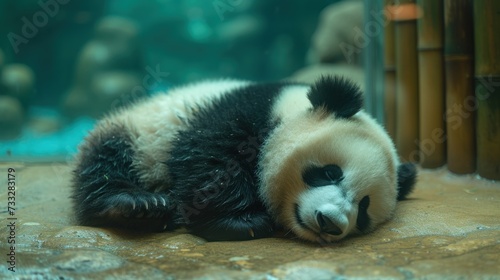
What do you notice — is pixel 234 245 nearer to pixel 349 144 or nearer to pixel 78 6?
pixel 349 144

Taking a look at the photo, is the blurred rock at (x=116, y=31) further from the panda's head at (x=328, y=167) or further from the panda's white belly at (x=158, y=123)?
the panda's head at (x=328, y=167)

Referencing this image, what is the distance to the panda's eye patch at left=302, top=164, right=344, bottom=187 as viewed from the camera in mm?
2607

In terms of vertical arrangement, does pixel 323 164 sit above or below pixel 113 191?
above

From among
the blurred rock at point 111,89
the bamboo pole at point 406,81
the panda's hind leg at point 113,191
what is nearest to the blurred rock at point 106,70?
the blurred rock at point 111,89

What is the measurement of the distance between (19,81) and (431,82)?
3.90 meters

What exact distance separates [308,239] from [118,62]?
16.1 feet

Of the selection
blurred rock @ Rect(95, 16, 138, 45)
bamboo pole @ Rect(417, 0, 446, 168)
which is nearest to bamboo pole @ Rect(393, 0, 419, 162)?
bamboo pole @ Rect(417, 0, 446, 168)

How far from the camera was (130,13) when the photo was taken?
728 centimetres

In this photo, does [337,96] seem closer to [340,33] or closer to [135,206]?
[135,206]

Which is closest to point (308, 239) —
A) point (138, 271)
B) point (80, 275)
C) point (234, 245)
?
point (234, 245)

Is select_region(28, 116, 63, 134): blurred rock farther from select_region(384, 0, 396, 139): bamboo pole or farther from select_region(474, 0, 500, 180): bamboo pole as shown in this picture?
select_region(474, 0, 500, 180): bamboo pole

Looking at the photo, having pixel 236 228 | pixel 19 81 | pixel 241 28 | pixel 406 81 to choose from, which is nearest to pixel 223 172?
pixel 236 228

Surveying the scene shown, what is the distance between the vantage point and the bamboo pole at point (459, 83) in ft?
11.5

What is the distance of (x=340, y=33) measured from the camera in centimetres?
814
